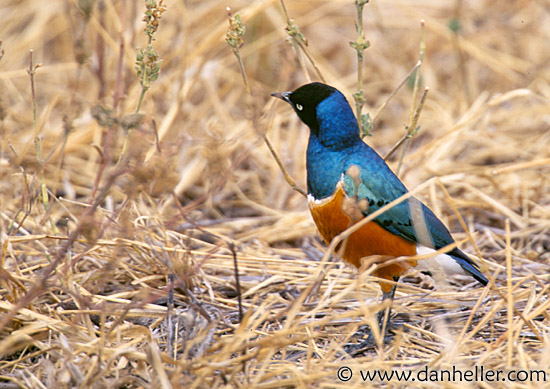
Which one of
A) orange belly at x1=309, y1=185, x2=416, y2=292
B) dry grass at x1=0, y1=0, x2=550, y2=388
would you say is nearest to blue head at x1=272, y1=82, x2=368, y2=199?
orange belly at x1=309, y1=185, x2=416, y2=292

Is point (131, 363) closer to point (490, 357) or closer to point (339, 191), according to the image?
point (339, 191)

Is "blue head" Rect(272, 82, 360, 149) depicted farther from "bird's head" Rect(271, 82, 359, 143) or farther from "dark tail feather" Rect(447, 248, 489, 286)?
"dark tail feather" Rect(447, 248, 489, 286)

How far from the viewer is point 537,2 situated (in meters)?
6.92

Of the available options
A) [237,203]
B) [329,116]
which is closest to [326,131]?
[329,116]

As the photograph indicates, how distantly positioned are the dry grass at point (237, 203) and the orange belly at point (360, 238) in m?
0.23

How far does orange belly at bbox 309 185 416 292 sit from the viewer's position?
3055mm

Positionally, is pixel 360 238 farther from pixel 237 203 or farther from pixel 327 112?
pixel 237 203

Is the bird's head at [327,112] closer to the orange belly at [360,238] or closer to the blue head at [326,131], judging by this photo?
the blue head at [326,131]

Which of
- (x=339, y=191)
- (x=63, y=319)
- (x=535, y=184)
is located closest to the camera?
(x=63, y=319)

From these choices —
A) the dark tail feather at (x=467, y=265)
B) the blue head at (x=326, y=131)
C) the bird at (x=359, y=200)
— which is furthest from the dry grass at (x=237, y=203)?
the blue head at (x=326, y=131)

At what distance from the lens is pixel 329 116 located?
3.28 metres

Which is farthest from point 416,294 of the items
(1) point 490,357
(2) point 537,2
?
(2) point 537,2

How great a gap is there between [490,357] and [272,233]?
6.12ft

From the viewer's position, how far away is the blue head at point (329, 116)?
129 inches
